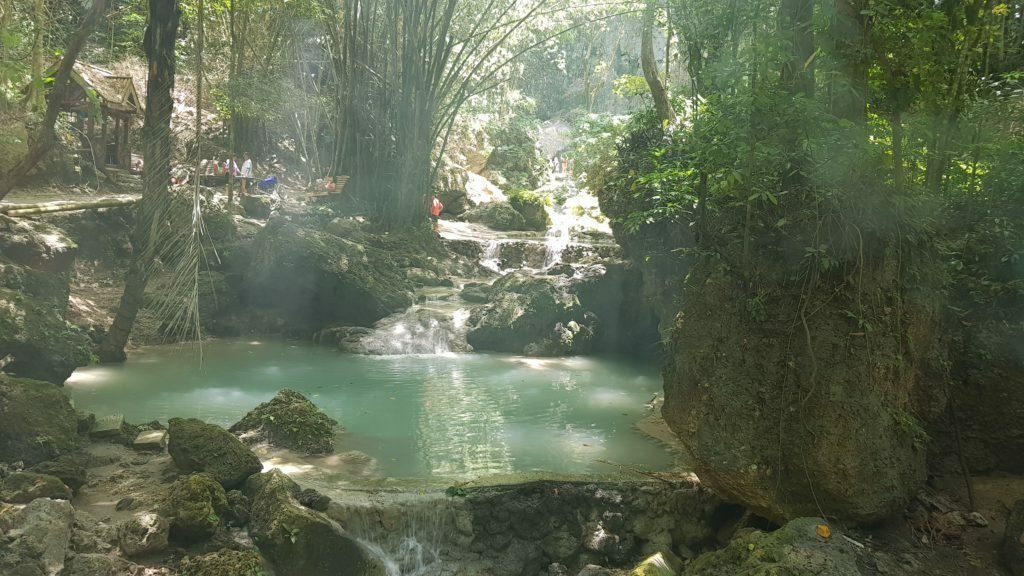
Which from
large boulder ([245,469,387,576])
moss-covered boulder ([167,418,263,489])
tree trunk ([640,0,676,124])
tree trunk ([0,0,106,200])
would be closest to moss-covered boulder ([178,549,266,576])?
large boulder ([245,469,387,576])

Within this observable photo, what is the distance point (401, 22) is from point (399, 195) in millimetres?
5161

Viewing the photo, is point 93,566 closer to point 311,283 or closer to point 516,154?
point 311,283

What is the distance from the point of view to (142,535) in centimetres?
479

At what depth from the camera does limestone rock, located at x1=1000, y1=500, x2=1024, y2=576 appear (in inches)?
184

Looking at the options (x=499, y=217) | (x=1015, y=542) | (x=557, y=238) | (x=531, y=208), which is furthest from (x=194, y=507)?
(x=531, y=208)

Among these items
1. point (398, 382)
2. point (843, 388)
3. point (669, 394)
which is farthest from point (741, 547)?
point (398, 382)

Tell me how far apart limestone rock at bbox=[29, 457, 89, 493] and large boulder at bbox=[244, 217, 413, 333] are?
9.37 metres

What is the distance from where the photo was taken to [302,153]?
25203mm

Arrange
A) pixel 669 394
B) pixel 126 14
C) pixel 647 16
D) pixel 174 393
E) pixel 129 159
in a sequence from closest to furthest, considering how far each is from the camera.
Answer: pixel 669 394 → pixel 174 393 → pixel 647 16 → pixel 126 14 → pixel 129 159

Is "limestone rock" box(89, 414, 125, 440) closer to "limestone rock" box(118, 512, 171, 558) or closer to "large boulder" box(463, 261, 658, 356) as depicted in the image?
"limestone rock" box(118, 512, 171, 558)

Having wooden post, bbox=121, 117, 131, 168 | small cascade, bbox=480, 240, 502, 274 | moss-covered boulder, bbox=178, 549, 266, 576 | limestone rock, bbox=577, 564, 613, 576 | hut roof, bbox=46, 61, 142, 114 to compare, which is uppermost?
hut roof, bbox=46, 61, 142, 114

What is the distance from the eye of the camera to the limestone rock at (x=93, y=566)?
4418 millimetres

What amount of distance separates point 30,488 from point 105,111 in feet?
49.9

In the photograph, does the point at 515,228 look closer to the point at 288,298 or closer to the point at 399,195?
the point at 399,195
